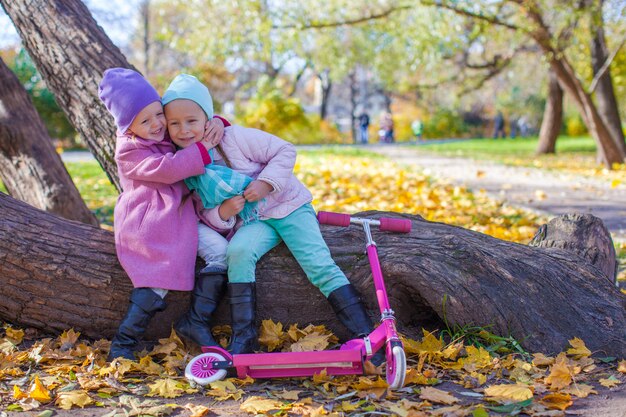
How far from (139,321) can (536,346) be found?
1908mm

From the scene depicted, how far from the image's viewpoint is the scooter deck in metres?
2.86

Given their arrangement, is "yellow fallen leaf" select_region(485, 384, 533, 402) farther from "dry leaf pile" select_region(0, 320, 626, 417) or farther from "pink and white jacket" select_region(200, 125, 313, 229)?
"pink and white jacket" select_region(200, 125, 313, 229)

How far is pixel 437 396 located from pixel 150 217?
156cm

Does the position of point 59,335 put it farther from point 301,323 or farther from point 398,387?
point 398,387

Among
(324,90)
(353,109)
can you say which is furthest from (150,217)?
(324,90)

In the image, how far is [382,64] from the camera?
19.0 metres

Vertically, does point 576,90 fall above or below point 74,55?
above

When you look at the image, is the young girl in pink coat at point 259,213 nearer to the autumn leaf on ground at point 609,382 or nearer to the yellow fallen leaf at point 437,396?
the yellow fallen leaf at point 437,396

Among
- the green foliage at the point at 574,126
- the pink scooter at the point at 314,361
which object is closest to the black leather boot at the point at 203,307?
the pink scooter at the point at 314,361

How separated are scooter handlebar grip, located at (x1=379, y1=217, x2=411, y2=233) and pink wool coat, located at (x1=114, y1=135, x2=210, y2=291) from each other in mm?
976

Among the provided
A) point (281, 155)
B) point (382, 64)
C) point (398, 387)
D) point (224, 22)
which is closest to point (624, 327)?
point (398, 387)

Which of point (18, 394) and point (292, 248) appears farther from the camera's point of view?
point (292, 248)

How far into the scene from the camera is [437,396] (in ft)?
8.95

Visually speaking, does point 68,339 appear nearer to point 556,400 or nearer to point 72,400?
point 72,400
